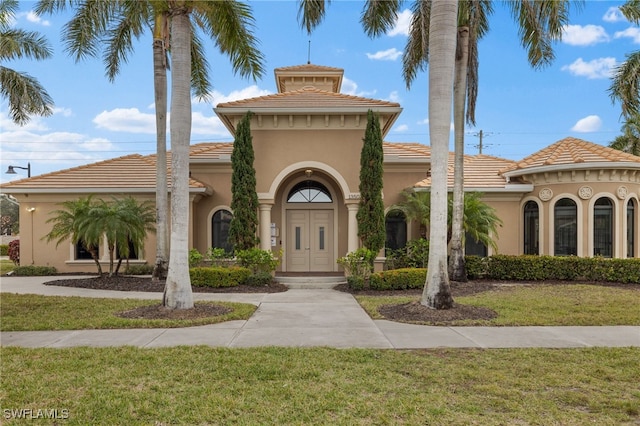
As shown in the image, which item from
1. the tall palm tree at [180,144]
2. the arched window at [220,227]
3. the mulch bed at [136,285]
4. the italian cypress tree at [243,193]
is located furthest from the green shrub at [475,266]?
the tall palm tree at [180,144]

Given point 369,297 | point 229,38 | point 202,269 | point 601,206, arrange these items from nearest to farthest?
point 229,38 → point 369,297 → point 202,269 → point 601,206

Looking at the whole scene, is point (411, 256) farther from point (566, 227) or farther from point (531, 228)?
point (566, 227)

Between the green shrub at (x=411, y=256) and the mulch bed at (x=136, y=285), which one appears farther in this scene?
the green shrub at (x=411, y=256)

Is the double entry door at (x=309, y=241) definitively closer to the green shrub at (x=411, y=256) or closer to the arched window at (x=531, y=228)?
the green shrub at (x=411, y=256)

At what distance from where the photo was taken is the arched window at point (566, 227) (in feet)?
51.8

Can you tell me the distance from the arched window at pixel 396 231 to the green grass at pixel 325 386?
10618 mm

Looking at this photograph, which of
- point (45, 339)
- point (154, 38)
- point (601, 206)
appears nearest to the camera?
point (45, 339)

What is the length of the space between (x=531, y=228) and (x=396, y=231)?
18.4 ft

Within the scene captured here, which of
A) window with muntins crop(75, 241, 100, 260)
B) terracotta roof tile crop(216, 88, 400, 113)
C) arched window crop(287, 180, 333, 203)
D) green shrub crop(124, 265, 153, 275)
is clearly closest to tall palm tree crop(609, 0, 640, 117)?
terracotta roof tile crop(216, 88, 400, 113)

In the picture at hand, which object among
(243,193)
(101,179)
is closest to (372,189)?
(243,193)

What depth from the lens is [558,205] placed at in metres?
16.1

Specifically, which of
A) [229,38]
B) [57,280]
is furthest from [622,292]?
[57,280]

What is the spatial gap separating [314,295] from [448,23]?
8.04 m

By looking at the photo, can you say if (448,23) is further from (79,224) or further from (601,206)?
(79,224)
